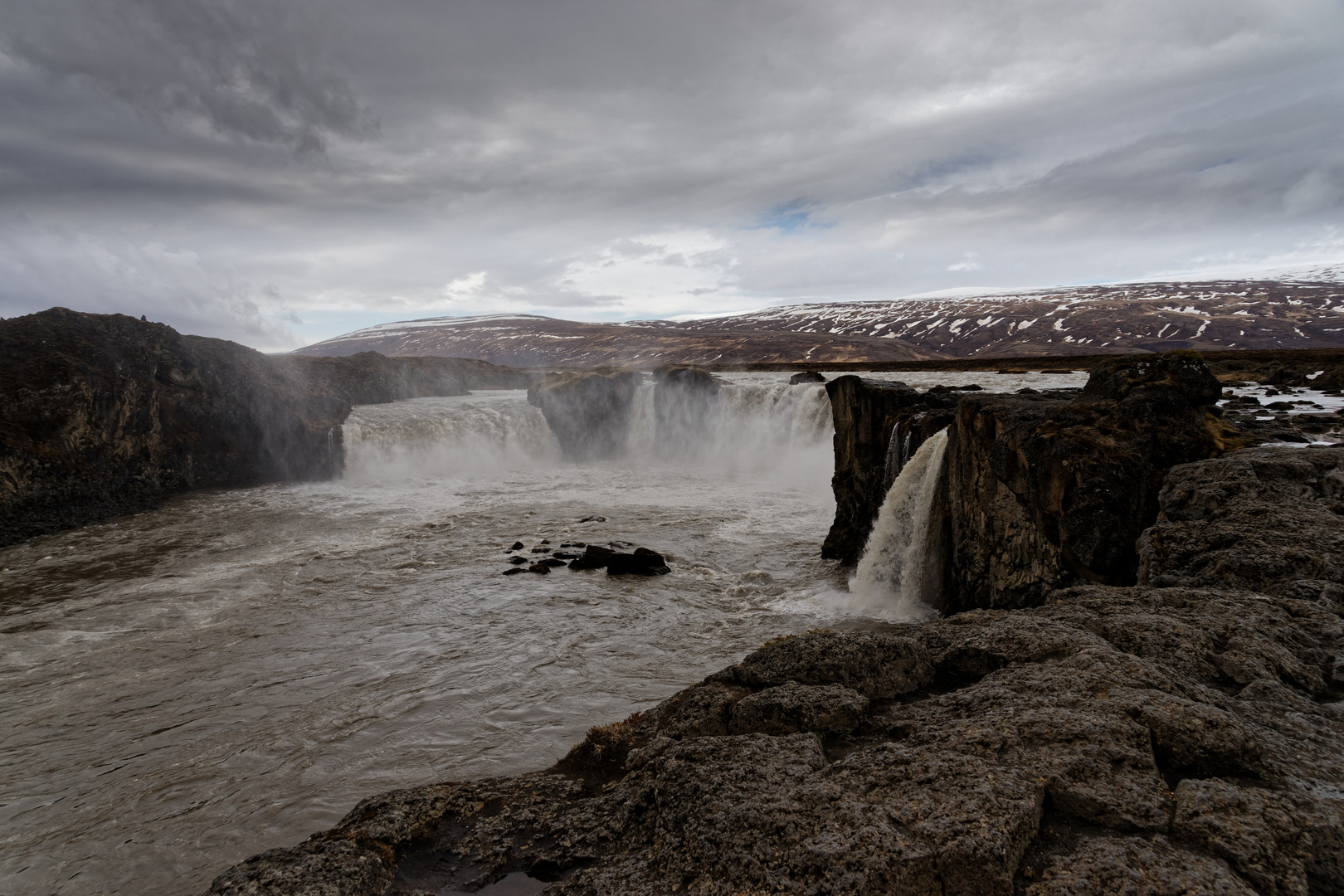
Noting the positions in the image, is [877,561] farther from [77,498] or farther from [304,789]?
[77,498]

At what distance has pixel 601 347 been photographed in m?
151

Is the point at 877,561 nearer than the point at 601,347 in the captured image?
Yes

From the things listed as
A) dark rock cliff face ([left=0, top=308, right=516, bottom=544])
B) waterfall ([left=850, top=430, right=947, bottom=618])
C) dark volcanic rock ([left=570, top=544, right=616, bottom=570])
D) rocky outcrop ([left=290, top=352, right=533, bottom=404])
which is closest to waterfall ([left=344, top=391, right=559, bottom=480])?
dark rock cliff face ([left=0, top=308, right=516, bottom=544])

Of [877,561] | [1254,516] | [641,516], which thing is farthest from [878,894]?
[641,516]

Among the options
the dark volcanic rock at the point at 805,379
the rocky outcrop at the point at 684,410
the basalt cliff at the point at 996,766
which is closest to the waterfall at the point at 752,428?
the rocky outcrop at the point at 684,410

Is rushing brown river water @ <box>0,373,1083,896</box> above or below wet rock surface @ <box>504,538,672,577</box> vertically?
above

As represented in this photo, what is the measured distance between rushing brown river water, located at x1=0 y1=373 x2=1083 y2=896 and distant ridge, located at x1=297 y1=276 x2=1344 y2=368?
3305 inches

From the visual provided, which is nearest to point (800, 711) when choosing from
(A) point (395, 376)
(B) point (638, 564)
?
(B) point (638, 564)

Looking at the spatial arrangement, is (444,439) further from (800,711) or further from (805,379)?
(800,711)

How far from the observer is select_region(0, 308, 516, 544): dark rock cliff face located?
26047 mm

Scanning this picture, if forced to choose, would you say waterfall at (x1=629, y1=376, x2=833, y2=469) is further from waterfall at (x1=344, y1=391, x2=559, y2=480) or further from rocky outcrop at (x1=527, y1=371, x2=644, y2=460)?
waterfall at (x1=344, y1=391, x2=559, y2=480)

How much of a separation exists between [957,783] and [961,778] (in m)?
0.06

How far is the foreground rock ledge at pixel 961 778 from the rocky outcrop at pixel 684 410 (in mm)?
38906

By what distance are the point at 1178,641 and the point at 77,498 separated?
36.9 m
